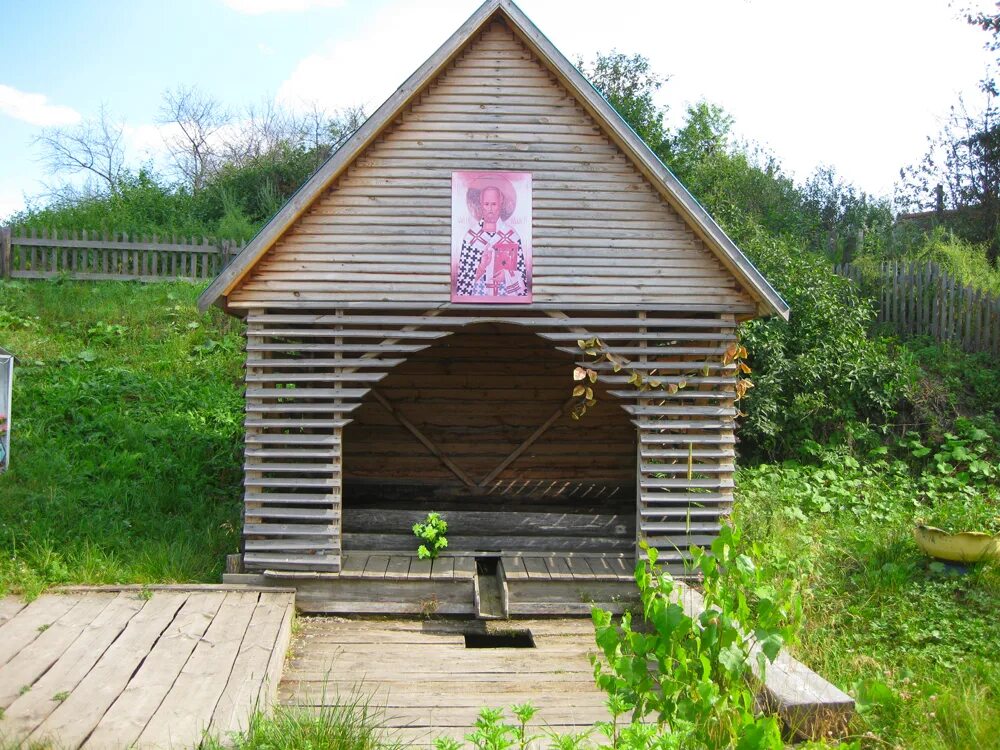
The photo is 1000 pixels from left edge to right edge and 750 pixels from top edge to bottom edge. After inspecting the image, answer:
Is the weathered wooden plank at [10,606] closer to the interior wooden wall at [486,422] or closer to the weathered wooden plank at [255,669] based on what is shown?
the weathered wooden plank at [255,669]

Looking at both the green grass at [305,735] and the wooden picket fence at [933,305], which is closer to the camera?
the green grass at [305,735]

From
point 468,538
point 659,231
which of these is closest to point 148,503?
point 468,538

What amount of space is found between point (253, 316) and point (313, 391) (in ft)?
2.83

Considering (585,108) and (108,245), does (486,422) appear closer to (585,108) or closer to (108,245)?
(585,108)

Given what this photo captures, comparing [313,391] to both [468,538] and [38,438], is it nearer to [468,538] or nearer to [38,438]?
[468,538]

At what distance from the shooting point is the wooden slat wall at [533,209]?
301 inches

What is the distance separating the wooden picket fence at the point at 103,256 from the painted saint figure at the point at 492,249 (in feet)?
32.0

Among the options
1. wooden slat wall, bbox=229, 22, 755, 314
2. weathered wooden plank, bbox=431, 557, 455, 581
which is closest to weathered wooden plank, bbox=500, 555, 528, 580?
weathered wooden plank, bbox=431, 557, 455, 581

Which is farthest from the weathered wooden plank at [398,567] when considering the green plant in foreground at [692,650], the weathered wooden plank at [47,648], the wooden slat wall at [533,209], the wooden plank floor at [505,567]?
the green plant in foreground at [692,650]

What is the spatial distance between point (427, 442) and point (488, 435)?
31.0 inches

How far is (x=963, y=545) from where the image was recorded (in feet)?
25.0

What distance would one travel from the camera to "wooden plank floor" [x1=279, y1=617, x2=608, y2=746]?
18.4ft

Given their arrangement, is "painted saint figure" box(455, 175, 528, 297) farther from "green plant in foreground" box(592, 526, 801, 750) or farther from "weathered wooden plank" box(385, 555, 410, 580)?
"green plant in foreground" box(592, 526, 801, 750)

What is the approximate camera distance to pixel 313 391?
25.3 feet
